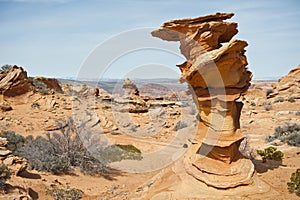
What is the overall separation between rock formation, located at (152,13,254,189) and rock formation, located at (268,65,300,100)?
26.5 m

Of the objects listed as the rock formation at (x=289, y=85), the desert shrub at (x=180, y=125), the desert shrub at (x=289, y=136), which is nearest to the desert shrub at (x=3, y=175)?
the desert shrub at (x=289, y=136)

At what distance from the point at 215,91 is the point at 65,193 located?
16.1ft

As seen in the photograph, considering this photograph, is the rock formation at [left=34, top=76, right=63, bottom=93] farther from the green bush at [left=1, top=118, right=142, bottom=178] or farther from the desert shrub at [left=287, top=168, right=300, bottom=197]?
the desert shrub at [left=287, top=168, right=300, bottom=197]

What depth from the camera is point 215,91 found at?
21.0ft

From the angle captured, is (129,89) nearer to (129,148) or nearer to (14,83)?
(14,83)

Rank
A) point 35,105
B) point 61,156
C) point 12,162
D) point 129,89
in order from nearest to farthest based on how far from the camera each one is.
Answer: point 12,162 → point 61,156 → point 35,105 → point 129,89

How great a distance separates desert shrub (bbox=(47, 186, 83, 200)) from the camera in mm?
7922

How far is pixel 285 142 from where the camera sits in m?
13.5

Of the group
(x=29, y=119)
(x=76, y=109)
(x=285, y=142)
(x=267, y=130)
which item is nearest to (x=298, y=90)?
(x=267, y=130)

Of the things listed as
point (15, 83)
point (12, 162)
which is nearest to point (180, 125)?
point (15, 83)

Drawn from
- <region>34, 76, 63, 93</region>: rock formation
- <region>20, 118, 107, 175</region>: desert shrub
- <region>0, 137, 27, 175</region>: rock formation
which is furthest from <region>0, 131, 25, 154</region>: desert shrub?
<region>34, 76, 63, 93</region>: rock formation

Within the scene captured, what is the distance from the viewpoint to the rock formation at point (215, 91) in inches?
241

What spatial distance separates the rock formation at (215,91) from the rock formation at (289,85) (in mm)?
26511

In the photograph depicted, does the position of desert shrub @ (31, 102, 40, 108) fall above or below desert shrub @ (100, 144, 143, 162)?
above
